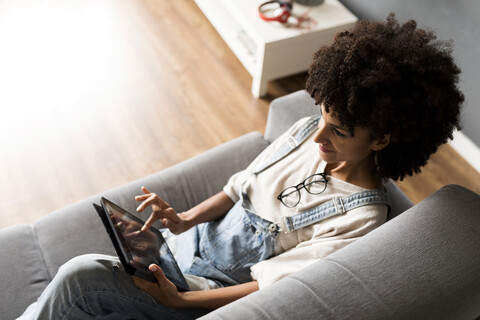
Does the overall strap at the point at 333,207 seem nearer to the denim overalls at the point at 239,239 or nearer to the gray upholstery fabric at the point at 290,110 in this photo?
the denim overalls at the point at 239,239

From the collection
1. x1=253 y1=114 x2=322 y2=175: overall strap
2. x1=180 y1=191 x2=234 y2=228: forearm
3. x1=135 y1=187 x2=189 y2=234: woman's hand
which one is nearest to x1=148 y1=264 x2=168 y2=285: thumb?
x1=135 y1=187 x2=189 y2=234: woman's hand

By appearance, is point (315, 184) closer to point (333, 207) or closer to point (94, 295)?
point (333, 207)

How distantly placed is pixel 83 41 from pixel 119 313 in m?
1.89

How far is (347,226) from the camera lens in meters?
1.16

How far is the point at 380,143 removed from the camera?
114 centimetres

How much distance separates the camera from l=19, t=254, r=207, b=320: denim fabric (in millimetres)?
1128

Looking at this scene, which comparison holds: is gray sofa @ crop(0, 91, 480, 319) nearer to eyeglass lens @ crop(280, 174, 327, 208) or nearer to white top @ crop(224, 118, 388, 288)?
white top @ crop(224, 118, 388, 288)

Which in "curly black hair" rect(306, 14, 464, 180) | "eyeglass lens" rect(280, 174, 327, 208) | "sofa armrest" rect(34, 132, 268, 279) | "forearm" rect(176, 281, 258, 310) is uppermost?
"curly black hair" rect(306, 14, 464, 180)

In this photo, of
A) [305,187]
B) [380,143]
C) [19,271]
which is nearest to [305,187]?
[305,187]

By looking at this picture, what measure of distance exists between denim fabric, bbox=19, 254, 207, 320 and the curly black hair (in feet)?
2.02

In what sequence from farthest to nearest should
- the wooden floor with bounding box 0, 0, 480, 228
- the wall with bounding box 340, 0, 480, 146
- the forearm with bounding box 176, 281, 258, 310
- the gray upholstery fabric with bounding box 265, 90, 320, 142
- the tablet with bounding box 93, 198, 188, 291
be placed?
1. the wooden floor with bounding box 0, 0, 480, 228
2. the wall with bounding box 340, 0, 480, 146
3. the gray upholstery fabric with bounding box 265, 90, 320, 142
4. the forearm with bounding box 176, 281, 258, 310
5. the tablet with bounding box 93, 198, 188, 291

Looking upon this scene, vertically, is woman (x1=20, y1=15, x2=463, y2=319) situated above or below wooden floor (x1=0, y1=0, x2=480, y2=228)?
above

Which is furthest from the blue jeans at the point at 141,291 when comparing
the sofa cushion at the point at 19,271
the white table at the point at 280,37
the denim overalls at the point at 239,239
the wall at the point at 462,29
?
the wall at the point at 462,29

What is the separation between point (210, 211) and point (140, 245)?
278mm
